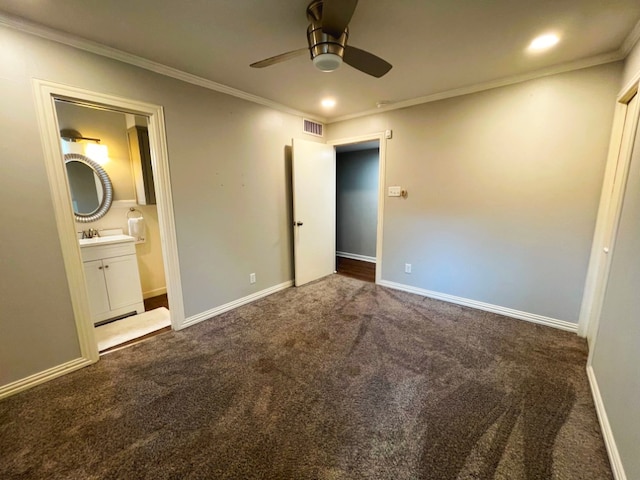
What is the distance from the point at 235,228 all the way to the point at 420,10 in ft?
7.95

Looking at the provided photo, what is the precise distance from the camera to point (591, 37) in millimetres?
1870

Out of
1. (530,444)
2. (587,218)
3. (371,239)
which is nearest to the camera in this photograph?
(530,444)

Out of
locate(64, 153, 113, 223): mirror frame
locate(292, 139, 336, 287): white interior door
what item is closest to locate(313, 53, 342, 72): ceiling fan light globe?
locate(292, 139, 336, 287): white interior door

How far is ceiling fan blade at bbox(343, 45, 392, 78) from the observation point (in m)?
1.63

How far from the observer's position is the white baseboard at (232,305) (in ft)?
8.83

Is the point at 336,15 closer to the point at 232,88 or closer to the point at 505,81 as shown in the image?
the point at 232,88

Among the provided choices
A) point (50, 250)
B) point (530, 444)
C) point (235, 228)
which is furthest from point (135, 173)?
point (530, 444)

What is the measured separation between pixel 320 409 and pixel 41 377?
197cm

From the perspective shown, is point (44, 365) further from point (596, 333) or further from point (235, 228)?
point (596, 333)

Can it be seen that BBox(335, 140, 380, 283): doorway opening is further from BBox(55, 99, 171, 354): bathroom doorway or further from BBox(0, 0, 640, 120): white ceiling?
BBox(55, 99, 171, 354): bathroom doorway

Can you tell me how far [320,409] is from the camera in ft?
5.39

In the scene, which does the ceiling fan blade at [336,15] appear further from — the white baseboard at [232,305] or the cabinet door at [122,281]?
the cabinet door at [122,281]

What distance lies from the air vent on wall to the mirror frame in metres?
2.45

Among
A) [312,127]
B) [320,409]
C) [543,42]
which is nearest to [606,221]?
[543,42]
